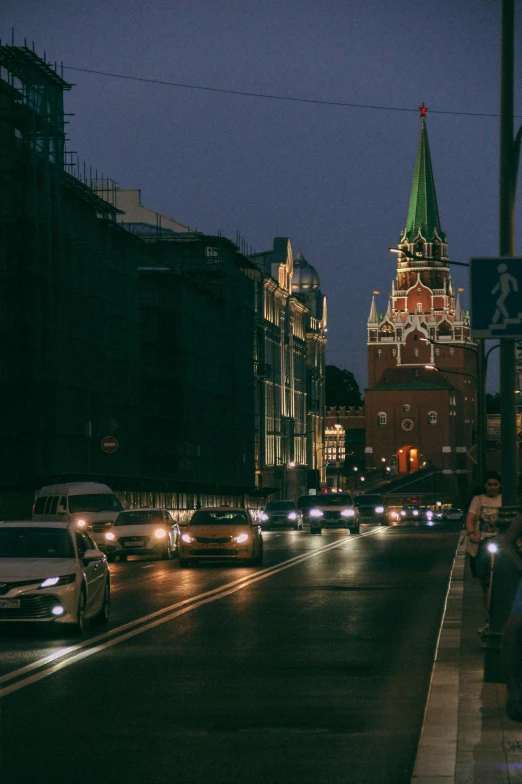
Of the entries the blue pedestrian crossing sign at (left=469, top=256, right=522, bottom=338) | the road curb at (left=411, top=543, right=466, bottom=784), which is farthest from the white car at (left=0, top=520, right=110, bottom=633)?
the blue pedestrian crossing sign at (left=469, top=256, right=522, bottom=338)

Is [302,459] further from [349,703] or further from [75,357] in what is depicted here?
[349,703]

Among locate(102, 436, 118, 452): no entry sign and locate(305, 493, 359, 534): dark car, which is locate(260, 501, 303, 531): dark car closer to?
locate(305, 493, 359, 534): dark car

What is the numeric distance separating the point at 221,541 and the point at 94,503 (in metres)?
14.5

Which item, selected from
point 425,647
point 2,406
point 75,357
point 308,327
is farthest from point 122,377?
point 308,327

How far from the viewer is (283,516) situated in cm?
7575

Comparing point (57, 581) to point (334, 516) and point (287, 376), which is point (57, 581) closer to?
point (334, 516)

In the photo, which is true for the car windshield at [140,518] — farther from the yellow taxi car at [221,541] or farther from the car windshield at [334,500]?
the car windshield at [334,500]

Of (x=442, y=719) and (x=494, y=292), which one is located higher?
(x=494, y=292)

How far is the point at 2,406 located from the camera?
58.3m

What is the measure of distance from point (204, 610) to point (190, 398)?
6806 cm

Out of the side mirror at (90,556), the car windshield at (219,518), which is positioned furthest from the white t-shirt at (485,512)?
the car windshield at (219,518)

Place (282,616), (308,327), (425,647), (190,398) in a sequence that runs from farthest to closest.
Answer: (308,327) → (190,398) → (282,616) → (425,647)

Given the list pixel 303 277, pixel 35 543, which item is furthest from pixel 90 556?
pixel 303 277

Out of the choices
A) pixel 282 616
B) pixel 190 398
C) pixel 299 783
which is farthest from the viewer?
pixel 190 398
